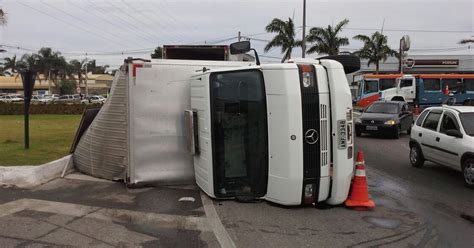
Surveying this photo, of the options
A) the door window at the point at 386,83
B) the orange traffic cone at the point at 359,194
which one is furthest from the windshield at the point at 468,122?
the door window at the point at 386,83

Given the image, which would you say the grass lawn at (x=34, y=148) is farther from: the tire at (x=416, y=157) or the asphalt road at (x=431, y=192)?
the tire at (x=416, y=157)

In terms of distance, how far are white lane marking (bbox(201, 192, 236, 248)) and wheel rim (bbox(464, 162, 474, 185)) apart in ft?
16.5

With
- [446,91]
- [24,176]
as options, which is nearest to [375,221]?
[24,176]

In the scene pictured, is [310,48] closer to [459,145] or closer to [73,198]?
[459,145]

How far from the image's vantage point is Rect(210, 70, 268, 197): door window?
22.1ft

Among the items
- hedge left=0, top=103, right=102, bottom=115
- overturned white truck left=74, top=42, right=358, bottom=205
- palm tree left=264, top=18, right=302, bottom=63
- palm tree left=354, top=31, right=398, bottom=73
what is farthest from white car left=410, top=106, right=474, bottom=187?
palm tree left=354, top=31, right=398, bottom=73

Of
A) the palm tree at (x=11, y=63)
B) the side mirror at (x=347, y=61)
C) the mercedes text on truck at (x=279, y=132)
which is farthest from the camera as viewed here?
the palm tree at (x=11, y=63)

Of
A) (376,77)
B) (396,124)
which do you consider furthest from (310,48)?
(396,124)

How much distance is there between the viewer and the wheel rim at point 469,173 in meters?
8.65

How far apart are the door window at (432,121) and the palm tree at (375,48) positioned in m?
38.3

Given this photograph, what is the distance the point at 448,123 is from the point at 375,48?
1583 inches

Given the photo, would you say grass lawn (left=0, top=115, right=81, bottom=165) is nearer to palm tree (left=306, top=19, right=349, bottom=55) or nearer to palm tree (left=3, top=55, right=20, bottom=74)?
palm tree (left=306, top=19, right=349, bottom=55)

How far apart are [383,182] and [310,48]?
109 ft

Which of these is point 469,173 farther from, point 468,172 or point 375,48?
point 375,48
